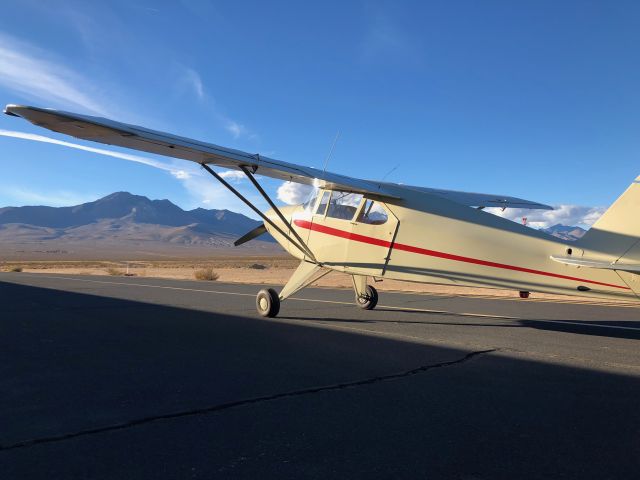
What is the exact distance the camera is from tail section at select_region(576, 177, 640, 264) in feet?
26.1

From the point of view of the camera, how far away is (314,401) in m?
4.78

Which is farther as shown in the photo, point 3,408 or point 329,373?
point 329,373

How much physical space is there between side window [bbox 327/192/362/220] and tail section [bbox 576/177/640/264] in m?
4.20

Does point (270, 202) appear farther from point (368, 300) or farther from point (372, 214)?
point (368, 300)

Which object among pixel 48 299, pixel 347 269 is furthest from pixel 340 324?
pixel 48 299

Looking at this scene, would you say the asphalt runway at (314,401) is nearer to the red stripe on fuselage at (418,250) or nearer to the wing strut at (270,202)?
the red stripe on fuselage at (418,250)

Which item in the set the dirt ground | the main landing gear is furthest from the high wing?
the dirt ground

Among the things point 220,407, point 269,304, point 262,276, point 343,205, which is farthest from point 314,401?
point 262,276

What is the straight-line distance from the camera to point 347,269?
424 inches

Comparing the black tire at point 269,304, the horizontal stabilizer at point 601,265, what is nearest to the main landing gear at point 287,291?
the black tire at point 269,304

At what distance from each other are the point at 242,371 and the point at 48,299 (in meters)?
10.7

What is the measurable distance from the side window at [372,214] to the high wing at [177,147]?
281 millimetres

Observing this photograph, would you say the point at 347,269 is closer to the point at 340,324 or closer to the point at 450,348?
the point at 340,324

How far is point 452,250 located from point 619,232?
2.54 m
